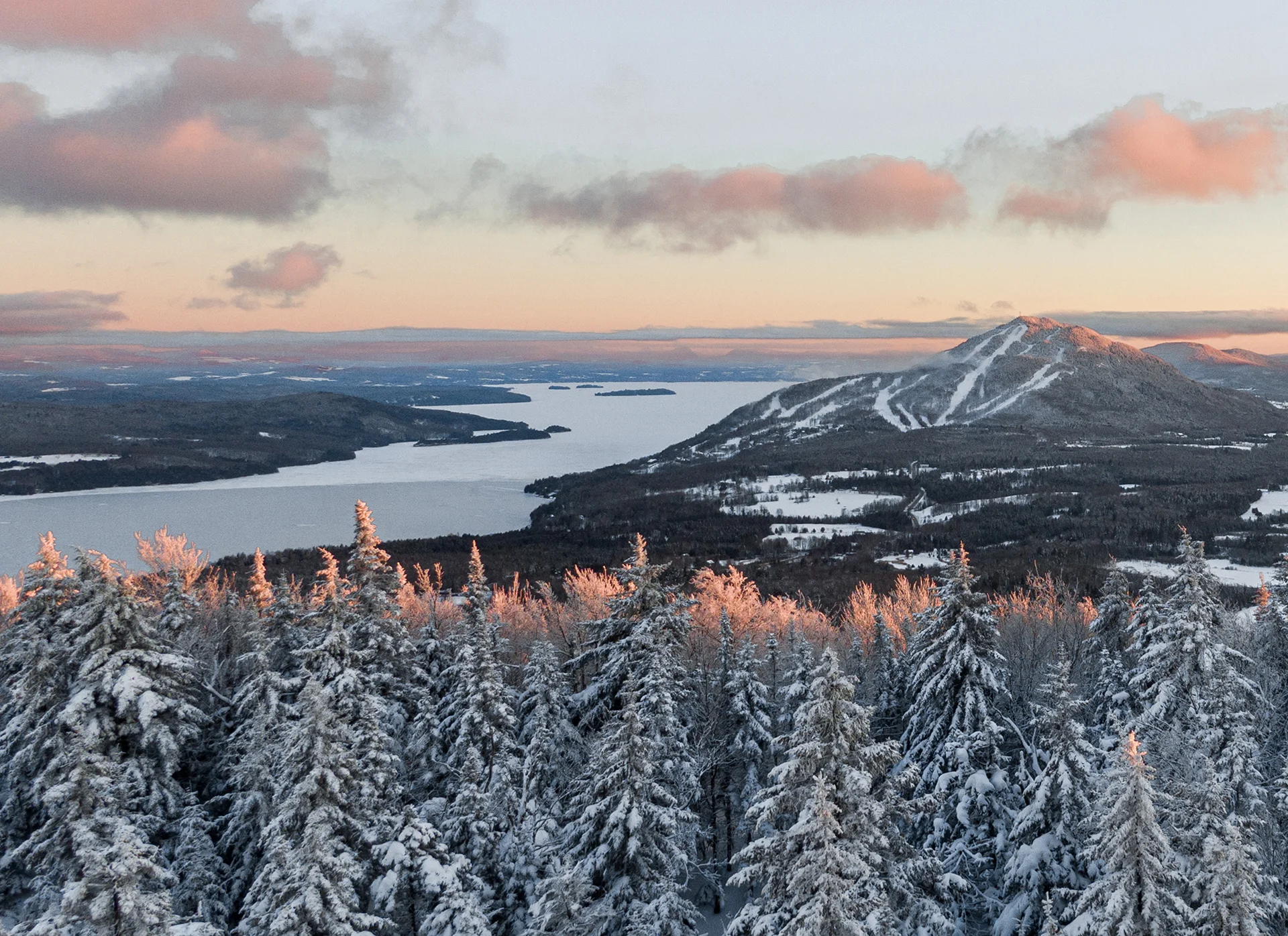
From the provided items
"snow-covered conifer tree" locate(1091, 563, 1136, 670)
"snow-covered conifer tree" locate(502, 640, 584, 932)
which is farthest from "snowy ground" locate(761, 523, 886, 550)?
"snow-covered conifer tree" locate(502, 640, 584, 932)

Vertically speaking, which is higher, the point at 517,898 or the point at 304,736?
the point at 304,736

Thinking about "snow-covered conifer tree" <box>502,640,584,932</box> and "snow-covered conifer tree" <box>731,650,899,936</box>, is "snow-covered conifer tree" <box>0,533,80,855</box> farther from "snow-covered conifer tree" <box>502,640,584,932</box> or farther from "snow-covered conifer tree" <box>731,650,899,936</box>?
"snow-covered conifer tree" <box>731,650,899,936</box>

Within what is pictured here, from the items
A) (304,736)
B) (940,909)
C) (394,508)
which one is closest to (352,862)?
(304,736)

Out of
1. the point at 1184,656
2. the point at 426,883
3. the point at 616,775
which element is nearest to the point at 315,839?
the point at 426,883

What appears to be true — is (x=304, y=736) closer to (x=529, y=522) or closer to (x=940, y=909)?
(x=940, y=909)

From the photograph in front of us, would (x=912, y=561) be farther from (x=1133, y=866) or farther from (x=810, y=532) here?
(x=1133, y=866)

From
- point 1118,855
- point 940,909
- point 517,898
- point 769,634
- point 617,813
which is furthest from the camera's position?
point 769,634
